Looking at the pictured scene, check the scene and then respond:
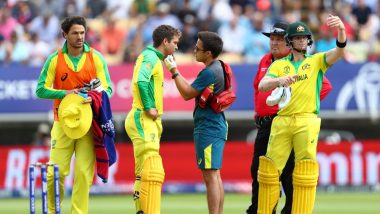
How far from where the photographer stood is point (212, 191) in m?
13.0

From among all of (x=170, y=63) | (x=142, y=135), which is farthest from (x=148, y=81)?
(x=142, y=135)

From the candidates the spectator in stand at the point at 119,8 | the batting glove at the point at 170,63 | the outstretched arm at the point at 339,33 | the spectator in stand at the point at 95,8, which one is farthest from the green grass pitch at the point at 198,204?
the spectator in stand at the point at 95,8

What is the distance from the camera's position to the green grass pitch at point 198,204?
17000mm

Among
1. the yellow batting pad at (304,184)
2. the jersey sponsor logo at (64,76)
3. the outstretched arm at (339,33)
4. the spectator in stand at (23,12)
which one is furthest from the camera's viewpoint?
the spectator in stand at (23,12)

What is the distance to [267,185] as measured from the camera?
1252 cm

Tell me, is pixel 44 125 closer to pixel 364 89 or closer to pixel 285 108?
pixel 364 89

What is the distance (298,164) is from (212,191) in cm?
119

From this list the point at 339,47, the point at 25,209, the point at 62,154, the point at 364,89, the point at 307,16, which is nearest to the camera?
the point at 339,47

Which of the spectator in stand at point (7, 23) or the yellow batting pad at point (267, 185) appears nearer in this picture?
the yellow batting pad at point (267, 185)

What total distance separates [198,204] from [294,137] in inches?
261

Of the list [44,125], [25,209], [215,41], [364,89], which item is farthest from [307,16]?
[215,41]

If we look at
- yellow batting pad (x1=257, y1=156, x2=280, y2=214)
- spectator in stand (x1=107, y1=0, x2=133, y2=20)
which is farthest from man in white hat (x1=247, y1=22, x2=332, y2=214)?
spectator in stand (x1=107, y1=0, x2=133, y2=20)

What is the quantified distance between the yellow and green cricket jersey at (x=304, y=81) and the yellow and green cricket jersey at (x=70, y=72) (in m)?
1.99

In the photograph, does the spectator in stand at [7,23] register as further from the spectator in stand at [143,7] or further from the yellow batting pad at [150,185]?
the yellow batting pad at [150,185]
